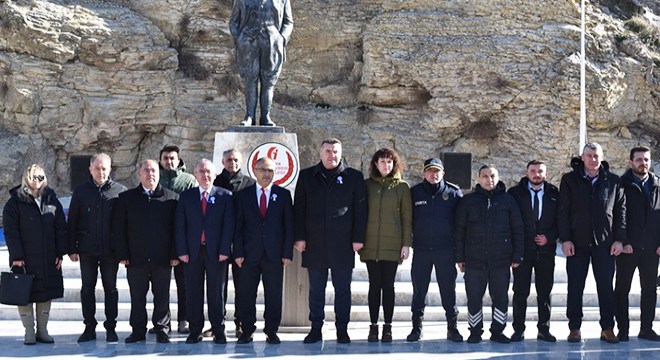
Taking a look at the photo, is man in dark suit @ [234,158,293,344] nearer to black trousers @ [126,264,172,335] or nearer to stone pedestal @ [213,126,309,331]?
black trousers @ [126,264,172,335]

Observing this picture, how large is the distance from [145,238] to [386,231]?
2.06 m

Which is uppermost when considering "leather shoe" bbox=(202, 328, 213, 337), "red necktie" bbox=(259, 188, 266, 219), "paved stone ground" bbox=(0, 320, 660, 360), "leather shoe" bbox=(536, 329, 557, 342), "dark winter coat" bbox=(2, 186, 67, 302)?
"red necktie" bbox=(259, 188, 266, 219)

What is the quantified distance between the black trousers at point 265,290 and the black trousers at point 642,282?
3.01 metres

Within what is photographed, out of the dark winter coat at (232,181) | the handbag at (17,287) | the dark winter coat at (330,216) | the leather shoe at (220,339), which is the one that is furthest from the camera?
the dark winter coat at (232,181)

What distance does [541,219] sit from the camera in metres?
6.87

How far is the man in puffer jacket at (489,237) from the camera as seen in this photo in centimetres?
669

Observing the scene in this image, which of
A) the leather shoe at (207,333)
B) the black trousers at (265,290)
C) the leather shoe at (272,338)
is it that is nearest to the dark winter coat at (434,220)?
the black trousers at (265,290)

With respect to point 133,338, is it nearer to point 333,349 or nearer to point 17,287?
point 17,287

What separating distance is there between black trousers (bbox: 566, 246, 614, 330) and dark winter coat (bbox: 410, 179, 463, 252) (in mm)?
1122

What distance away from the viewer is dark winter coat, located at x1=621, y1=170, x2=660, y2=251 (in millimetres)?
6805

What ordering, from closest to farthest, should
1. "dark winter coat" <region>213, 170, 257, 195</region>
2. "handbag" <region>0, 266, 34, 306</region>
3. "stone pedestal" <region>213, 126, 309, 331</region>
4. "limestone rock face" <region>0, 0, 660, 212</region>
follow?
"handbag" <region>0, 266, 34, 306</region> → "dark winter coat" <region>213, 170, 257, 195</region> → "stone pedestal" <region>213, 126, 309, 331</region> → "limestone rock face" <region>0, 0, 660, 212</region>

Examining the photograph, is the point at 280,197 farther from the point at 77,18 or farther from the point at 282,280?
the point at 77,18

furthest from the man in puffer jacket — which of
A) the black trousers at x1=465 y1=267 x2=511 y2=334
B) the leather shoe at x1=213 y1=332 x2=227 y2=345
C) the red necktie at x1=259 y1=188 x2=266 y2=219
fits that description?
the leather shoe at x1=213 y1=332 x2=227 y2=345

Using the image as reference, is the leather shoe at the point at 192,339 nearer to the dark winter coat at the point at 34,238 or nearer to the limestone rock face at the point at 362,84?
the dark winter coat at the point at 34,238
